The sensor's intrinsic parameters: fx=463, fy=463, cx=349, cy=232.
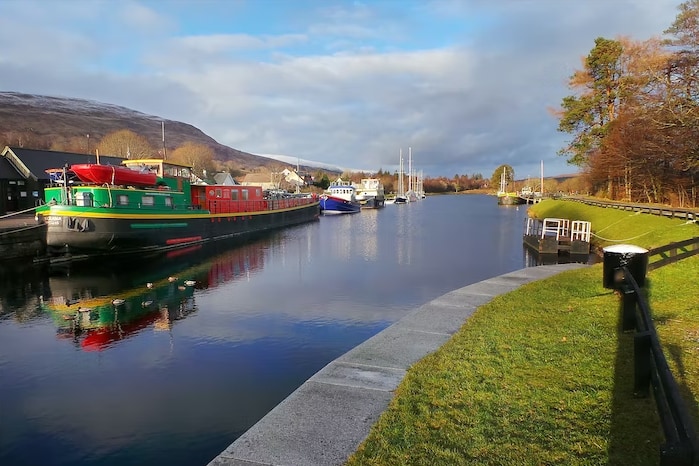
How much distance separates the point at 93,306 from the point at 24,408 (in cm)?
840

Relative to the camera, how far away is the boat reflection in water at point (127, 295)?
13.7 m

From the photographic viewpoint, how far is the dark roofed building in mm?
36375

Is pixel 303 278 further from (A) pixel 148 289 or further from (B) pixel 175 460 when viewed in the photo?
(B) pixel 175 460

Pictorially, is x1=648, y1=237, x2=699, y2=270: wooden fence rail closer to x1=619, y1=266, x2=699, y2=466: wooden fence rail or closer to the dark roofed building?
x1=619, y1=266, x2=699, y2=466: wooden fence rail

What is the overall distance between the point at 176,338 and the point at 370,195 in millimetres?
83536

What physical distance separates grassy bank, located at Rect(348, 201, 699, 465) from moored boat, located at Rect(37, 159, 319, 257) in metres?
23.0

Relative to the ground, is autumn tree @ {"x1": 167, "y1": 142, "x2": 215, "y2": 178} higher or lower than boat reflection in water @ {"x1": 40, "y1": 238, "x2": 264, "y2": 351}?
higher

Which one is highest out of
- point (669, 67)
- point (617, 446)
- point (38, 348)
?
point (669, 67)

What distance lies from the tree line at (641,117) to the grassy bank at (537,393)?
72.6 feet

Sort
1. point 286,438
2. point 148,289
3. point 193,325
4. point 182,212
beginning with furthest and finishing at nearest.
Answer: point 182,212
point 148,289
point 193,325
point 286,438

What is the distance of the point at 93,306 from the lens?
54.1 ft

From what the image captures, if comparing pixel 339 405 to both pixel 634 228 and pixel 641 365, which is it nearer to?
pixel 641 365

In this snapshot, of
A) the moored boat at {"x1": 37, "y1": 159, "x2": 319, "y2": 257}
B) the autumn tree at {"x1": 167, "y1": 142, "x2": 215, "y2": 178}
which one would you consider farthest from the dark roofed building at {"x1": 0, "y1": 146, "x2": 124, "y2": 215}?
the autumn tree at {"x1": 167, "y1": 142, "x2": 215, "y2": 178}

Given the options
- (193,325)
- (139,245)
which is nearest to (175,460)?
(193,325)
